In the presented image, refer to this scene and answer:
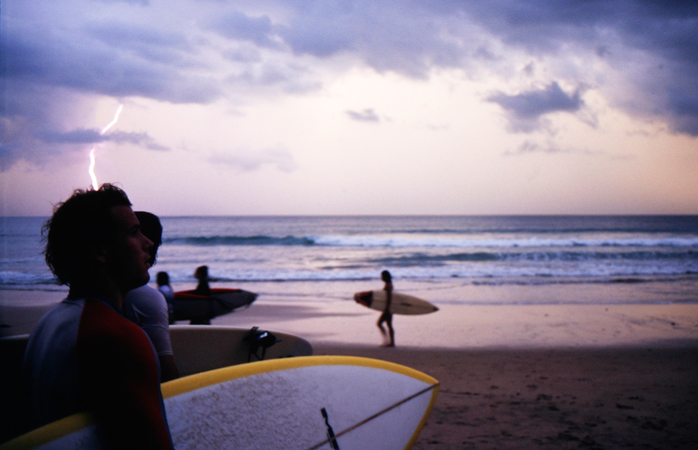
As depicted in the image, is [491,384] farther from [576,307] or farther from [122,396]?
[576,307]

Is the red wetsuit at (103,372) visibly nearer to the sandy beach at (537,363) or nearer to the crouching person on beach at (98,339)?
the crouching person on beach at (98,339)

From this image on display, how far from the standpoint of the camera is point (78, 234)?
1.11 m

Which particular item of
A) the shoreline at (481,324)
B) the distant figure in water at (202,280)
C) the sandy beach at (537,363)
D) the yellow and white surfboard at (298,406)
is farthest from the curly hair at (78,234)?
the distant figure in water at (202,280)

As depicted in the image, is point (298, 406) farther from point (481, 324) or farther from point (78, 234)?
point (481, 324)

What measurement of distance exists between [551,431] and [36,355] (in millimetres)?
3836

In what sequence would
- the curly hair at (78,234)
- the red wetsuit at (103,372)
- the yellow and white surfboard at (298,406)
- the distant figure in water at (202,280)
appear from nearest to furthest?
the red wetsuit at (103,372) < the curly hair at (78,234) < the yellow and white surfboard at (298,406) < the distant figure in water at (202,280)

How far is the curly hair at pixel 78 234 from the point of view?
1104 mm

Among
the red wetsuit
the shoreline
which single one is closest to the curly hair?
the red wetsuit

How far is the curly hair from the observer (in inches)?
43.5

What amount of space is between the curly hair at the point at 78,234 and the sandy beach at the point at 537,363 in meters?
3.07

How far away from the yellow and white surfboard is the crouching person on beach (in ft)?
1.20

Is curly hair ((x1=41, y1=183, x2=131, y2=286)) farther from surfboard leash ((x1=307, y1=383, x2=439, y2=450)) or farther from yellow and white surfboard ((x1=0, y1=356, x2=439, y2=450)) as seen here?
surfboard leash ((x1=307, y1=383, x2=439, y2=450))

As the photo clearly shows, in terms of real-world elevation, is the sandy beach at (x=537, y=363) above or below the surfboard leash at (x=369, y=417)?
below

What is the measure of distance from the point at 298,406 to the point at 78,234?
1662 millimetres
